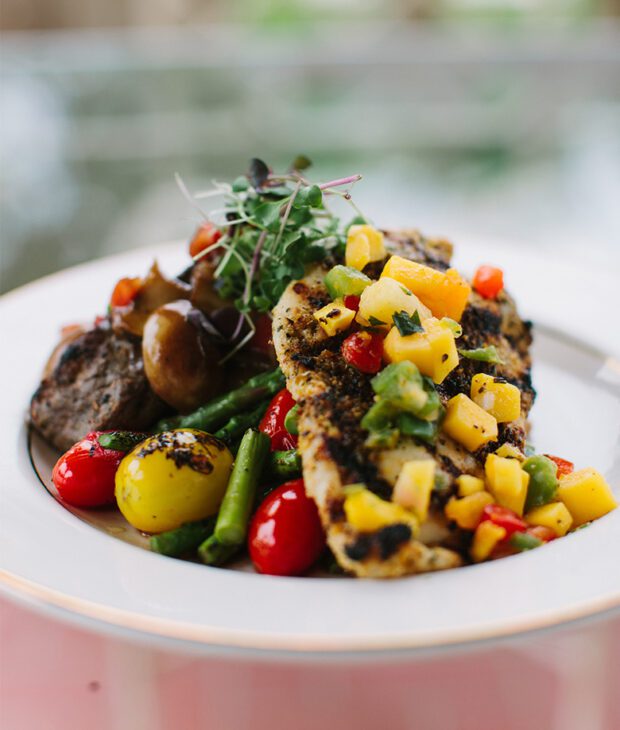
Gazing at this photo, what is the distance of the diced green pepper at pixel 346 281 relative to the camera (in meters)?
3.13

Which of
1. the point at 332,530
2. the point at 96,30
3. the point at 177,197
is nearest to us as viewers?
the point at 332,530

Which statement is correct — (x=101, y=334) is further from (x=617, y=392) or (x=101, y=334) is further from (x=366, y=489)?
(x=617, y=392)

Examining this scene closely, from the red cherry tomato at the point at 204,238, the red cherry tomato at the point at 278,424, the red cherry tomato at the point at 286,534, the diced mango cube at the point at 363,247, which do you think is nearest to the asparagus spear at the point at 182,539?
the red cherry tomato at the point at 286,534

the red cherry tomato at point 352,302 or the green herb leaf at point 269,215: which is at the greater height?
the green herb leaf at point 269,215

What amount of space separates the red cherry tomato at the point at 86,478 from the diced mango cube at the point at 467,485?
137 cm

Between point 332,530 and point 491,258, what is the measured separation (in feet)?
10.5

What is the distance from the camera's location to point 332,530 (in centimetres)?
247

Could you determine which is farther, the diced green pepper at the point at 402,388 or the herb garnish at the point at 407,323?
the herb garnish at the point at 407,323

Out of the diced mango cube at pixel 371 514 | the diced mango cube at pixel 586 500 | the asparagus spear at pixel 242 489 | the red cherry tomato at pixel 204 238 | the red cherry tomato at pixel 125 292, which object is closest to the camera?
the diced mango cube at pixel 371 514

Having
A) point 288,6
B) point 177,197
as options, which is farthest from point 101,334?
point 288,6

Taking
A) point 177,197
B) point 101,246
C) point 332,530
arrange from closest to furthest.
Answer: point 332,530 → point 101,246 → point 177,197

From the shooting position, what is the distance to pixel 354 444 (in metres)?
2.67

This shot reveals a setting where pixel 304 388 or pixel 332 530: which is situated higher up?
pixel 304 388

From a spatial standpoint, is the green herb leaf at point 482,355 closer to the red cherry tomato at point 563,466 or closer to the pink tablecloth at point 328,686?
the red cherry tomato at point 563,466
